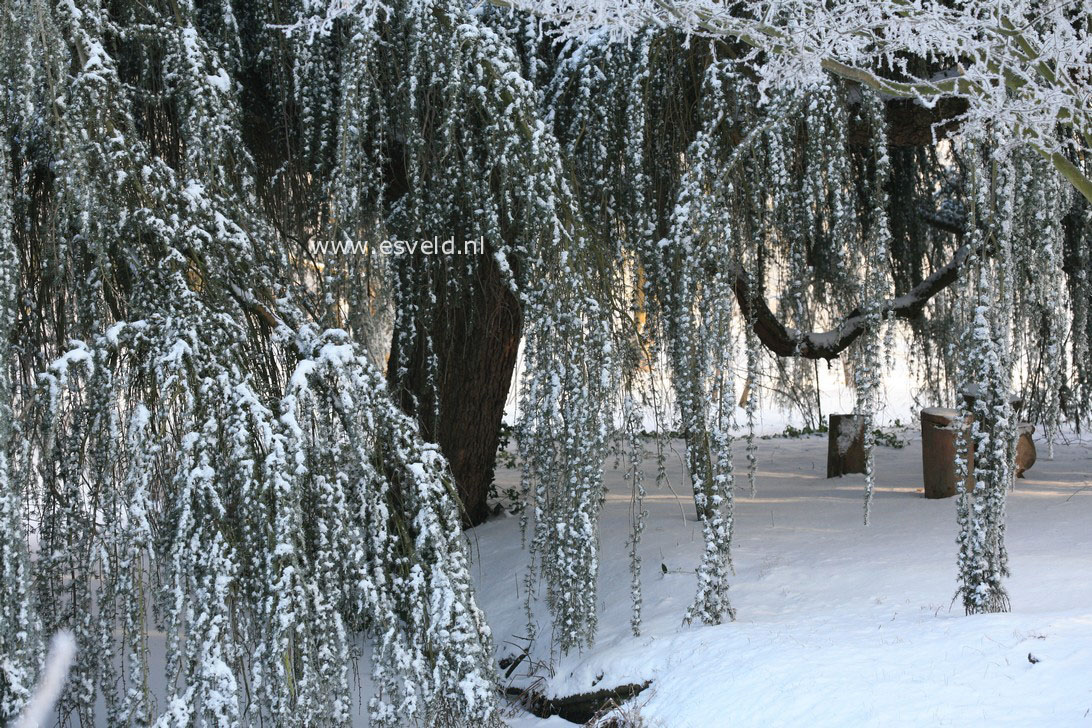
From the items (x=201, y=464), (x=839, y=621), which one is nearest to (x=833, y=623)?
(x=839, y=621)

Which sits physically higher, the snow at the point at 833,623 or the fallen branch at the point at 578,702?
the snow at the point at 833,623

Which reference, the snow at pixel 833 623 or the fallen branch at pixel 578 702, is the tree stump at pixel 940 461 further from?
the fallen branch at pixel 578 702

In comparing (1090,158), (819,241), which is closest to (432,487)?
(1090,158)

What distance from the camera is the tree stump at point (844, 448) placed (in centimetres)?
586

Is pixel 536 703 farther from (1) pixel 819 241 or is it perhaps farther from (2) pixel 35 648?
(1) pixel 819 241

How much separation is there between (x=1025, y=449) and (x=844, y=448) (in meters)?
0.96

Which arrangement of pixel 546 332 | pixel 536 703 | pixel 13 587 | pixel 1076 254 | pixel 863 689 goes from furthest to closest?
pixel 1076 254 < pixel 536 703 < pixel 863 689 < pixel 546 332 < pixel 13 587

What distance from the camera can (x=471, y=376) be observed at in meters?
4.84

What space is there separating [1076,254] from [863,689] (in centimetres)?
280

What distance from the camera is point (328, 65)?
3.31 meters

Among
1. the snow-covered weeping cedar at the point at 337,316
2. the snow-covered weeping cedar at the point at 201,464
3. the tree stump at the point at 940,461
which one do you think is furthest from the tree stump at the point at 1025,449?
the snow-covered weeping cedar at the point at 201,464

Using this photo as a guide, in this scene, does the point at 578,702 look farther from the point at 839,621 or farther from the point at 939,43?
the point at 939,43

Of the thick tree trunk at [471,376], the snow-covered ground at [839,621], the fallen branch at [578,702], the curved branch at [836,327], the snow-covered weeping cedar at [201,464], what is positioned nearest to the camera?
the snow-covered weeping cedar at [201,464]

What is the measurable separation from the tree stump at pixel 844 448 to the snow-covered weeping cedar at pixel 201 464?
13.0ft
